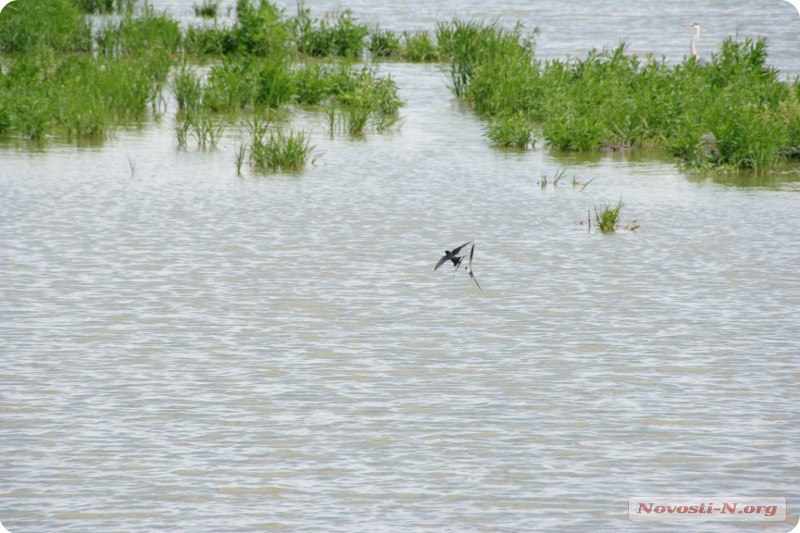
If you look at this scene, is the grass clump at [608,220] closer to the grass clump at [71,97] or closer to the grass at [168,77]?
the grass at [168,77]

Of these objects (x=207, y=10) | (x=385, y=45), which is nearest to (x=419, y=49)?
(x=385, y=45)

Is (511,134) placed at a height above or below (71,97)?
below

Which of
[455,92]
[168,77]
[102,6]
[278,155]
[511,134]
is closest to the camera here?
[278,155]

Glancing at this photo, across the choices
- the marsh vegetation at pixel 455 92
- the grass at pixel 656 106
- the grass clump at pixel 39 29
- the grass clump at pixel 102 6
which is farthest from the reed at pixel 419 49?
the grass clump at pixel 102 6

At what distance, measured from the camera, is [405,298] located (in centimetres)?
862

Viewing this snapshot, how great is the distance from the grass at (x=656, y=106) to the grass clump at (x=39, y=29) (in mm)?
8070

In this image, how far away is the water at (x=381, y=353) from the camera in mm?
5223

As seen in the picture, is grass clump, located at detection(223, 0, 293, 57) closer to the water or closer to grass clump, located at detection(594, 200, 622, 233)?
the water

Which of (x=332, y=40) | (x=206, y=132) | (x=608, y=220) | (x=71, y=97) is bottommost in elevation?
(x=608, y=220)

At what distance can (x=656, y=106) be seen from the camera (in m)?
16.1

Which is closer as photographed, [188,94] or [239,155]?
[239,155]

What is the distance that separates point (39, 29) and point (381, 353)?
17.9 m

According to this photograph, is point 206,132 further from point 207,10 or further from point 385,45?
point 207,10

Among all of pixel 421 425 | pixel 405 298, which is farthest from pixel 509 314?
pixel 421 425
